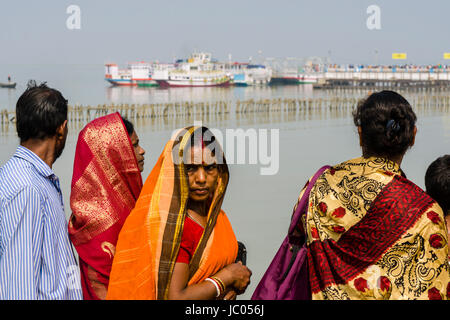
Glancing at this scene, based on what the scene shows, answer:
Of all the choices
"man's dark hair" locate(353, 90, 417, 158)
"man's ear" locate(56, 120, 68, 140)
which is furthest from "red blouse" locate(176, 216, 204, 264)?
"man's dark hair" locate(353, 90, 417, 158)

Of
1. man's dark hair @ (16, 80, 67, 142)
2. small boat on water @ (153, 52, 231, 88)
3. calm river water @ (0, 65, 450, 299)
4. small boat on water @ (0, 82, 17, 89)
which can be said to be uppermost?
small boat on water @ (153, 52, 231, 88)

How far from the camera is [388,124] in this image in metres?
2.01

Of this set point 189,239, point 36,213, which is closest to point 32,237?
point 36,213

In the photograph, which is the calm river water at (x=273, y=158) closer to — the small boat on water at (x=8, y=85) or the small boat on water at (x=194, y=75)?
the small boat on water at (x=8, y=85)

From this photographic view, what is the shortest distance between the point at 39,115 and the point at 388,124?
48.4 inches

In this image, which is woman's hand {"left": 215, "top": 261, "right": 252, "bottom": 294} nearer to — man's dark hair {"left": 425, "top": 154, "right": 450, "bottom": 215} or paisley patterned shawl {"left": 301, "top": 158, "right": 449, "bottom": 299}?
paisley patterned shawl {"left": 301, "top": 158, "right": 449, "bottom": 299}

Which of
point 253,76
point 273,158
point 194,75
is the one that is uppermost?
point 253,76

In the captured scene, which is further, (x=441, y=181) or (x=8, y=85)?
(x=8, y=85)

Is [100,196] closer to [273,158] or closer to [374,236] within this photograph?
[374,236]

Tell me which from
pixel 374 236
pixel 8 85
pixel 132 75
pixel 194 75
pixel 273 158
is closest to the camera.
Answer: pixel 374 236

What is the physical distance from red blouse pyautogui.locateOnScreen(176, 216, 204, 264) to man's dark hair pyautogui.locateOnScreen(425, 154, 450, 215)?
113 centimetres

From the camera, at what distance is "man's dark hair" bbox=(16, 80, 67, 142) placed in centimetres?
204

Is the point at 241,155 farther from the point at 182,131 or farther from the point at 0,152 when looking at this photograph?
the point at 182,131

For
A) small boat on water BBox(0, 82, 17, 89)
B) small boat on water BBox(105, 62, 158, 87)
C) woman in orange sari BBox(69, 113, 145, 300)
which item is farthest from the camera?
small boat on water BBox(105, 62, 158, 87)
